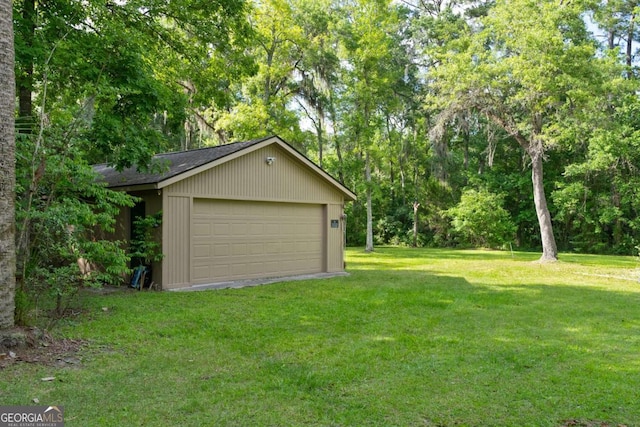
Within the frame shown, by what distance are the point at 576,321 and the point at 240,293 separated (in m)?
5.81

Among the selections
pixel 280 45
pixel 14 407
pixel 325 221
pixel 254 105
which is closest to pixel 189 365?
pixel 14 407

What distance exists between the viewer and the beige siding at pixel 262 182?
9664 mm

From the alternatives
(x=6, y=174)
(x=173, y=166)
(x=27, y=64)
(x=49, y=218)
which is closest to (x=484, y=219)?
→ (x=173, y=166)

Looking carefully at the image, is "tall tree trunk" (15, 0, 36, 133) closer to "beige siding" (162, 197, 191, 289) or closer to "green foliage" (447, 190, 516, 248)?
"beige siding" (162, 197, 191, 289)

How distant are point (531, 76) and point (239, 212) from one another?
10771 mm

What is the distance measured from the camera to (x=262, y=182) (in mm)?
10773

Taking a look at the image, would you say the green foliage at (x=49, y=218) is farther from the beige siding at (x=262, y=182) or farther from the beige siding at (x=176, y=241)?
the beige siding at (x=262, y=182)

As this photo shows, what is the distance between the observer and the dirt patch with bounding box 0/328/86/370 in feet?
14.0

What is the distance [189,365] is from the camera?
4.43 meters

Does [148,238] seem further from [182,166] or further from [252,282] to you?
[252,282]

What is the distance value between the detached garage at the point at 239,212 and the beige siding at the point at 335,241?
0.09 feet
